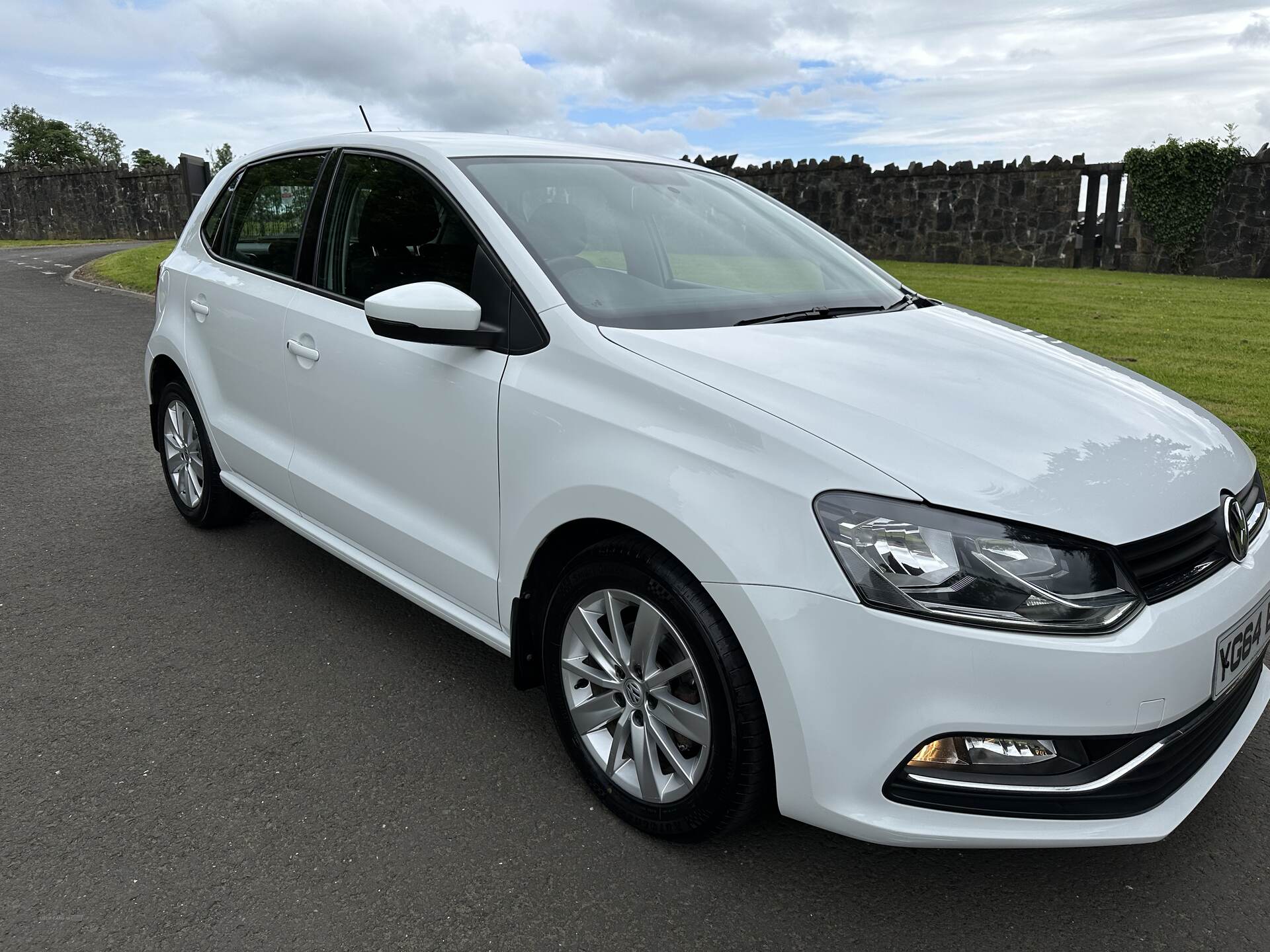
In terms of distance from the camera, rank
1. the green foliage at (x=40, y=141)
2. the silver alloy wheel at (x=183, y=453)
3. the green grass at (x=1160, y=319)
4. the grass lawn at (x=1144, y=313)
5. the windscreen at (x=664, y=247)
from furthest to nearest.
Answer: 1. the green foliage at (x=40, y=141)
2. the green grass at (x=1160, y=319)
3. the grass lawn at (x=1144, y=313)
4. the silver alloy wheel at (x=183, y=453)
5. the windscreen at (x=664, y=247)


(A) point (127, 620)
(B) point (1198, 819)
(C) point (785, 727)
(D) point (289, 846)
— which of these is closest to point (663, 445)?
(C) point (785, 727)

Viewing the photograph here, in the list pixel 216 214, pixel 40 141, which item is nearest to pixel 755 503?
pixel 216 214

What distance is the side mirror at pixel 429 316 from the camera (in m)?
2.63

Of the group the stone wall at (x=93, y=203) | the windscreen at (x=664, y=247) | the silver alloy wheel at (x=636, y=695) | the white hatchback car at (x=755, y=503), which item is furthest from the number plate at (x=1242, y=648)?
the stone wall at (x=93, y=203)

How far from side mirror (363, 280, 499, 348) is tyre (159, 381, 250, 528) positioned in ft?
6.66

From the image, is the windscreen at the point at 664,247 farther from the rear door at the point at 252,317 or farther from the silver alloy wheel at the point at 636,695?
the rear door at the point at 252,317

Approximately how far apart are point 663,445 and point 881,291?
1557 mm

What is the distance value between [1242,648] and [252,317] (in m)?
3.38

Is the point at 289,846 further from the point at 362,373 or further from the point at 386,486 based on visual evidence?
the point at 362,373

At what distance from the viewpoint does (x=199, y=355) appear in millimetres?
4266

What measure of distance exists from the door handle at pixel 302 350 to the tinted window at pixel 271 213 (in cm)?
34

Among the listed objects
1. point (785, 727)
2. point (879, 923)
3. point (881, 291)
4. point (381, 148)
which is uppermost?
point (381, 148)

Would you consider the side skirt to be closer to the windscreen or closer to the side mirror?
the side mirror

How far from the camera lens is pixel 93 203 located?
37.1 meters
